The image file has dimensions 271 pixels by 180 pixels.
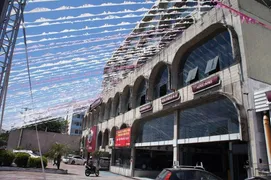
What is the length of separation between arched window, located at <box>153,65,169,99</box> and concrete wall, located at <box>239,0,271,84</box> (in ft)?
25.8

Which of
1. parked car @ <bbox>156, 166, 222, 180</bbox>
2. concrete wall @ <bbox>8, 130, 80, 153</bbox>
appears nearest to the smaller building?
concrete wall @ <bbox>8, 130, 80, 153</bbox>

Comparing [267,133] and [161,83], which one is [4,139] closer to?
[161,83]

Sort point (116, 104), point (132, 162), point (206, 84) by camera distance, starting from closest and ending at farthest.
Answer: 1. point (206, 84)
2. point (132, 162)
3. point (116, 104)

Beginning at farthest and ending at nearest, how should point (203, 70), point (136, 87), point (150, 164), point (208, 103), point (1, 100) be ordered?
point (136, 87)
point (150, 164)
point (203, 70)
point (208, 103)
point (1, 100)

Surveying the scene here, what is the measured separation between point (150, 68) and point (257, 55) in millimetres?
10023

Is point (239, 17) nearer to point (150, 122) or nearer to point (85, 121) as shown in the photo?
point (150, 122)

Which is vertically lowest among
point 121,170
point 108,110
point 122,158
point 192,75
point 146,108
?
point 121,170

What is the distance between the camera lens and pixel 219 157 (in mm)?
19531

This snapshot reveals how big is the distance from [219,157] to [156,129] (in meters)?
5.73

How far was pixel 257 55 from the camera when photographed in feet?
40.9

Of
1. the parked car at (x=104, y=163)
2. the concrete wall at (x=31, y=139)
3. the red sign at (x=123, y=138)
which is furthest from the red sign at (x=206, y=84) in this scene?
the concrete wall at (x=31, y=139)

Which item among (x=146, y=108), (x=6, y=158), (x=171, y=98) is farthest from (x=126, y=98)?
(x=6, y=158)

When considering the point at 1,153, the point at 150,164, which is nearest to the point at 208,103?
the point at 150,164

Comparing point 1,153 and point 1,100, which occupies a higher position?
point 1,100
